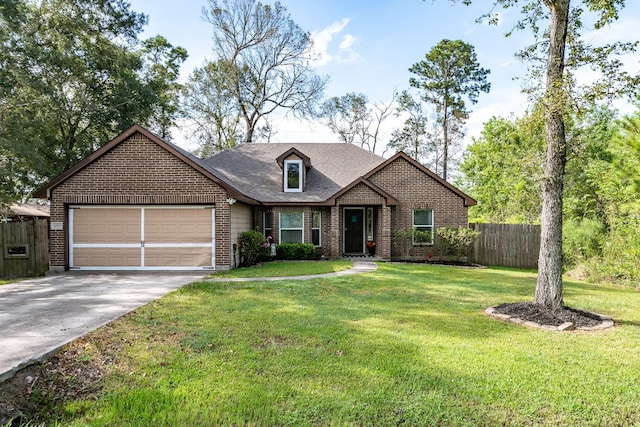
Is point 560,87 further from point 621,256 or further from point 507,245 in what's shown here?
point 507,245

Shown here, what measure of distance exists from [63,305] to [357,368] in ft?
20.3

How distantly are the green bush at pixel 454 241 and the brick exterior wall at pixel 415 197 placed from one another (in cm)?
61

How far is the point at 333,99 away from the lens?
31.9m

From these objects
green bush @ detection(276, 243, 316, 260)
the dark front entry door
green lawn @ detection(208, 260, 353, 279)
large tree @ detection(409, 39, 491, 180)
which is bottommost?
green lawn @ detection(208, 260, 353, 279)

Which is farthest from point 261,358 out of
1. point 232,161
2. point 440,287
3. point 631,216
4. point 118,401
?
point 232,161

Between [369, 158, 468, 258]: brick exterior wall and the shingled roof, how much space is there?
188cm

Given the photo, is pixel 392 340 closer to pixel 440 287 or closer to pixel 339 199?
pixel 440 287

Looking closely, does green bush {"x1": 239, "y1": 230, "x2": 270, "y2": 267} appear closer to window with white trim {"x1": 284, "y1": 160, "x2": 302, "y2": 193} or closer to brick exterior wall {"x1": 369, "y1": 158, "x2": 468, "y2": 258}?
window with white trim {"x1": 284, "y1": 160, "x2": 302, "y2": 193}

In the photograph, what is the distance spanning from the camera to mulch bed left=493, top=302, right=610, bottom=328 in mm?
5789

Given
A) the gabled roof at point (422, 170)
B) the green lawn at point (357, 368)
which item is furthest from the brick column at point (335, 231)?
the green lawn at point (357, 368)

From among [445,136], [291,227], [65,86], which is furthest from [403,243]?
[65,86]

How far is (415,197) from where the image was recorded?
52.2ft

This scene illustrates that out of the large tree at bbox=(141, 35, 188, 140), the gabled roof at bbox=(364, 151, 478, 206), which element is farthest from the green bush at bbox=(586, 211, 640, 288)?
the large tree at bbox=(141, 35, 188, 140)

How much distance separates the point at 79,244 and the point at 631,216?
1816 cm
